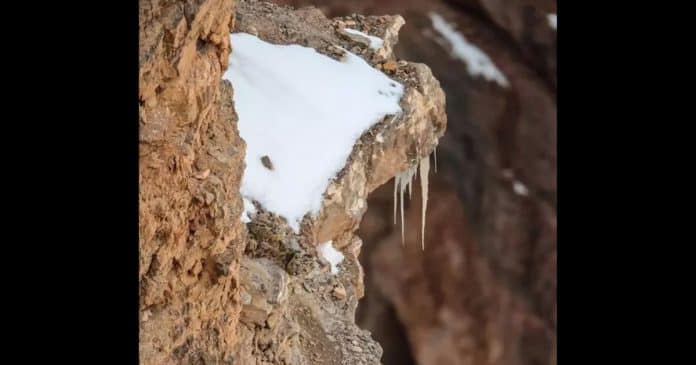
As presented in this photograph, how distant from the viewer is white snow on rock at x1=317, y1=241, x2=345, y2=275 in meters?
6.89

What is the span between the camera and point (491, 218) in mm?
4832

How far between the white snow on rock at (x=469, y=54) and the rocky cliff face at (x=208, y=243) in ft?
4.98

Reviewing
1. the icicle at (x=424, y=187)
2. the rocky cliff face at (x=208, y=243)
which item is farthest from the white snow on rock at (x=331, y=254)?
the icicle at (x=424, y=187)

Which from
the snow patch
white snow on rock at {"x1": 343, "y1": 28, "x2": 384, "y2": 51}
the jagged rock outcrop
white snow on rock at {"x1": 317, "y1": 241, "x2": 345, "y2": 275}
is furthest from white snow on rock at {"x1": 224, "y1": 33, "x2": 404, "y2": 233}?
the snow patch

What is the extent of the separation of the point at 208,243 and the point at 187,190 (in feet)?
1.09

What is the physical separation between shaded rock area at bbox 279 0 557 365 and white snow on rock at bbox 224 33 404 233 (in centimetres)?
105

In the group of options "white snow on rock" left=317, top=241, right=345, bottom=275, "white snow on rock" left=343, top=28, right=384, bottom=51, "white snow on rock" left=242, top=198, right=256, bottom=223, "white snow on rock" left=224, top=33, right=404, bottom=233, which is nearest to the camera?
"white snow on rock" left=242, top=198, right=256, bottom=223

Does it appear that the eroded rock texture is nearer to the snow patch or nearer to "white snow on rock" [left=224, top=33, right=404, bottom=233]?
the snow patch
